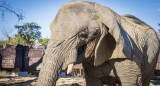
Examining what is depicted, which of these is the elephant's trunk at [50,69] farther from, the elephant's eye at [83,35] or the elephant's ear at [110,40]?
the elephant's ear at [110,40]

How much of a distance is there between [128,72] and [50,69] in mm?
1064

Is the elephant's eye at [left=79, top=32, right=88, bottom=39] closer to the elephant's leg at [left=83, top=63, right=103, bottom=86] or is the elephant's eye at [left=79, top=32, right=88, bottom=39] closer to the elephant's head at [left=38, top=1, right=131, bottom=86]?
the elephant's head at [left=38, top=1, right=131, bottom=86]

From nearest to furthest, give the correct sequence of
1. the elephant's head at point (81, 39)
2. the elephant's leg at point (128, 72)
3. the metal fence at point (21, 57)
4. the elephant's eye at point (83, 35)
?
1. the elephant's head at point (81, 39)
2. the elephant's eye at point (83, 35)
3. the elephant's leg at point (128, 72)
4. the metal fence at point (21, 57)

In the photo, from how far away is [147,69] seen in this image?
287 centimetres

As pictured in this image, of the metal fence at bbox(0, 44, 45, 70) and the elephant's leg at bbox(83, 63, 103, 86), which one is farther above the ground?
the elephant's leg at bbox(83, 63, 103, 86)

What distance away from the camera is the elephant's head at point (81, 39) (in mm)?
1779

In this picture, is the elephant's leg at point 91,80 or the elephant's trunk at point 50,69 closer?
the elephant's trunk at point 50,69

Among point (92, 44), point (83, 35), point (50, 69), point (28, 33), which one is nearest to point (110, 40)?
point (92, 44)

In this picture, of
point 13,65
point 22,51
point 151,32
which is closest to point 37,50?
point 22,51

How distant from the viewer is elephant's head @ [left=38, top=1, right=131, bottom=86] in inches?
70.1

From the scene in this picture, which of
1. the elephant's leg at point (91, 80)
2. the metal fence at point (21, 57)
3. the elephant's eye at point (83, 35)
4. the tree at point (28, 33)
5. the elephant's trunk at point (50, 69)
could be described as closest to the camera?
the elephant's trunk at point (50, 69)

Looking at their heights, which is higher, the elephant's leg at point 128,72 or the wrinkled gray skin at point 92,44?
the wrinkled gray skin at point 92,44

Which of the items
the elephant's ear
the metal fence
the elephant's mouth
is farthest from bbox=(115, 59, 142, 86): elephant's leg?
the metal fence

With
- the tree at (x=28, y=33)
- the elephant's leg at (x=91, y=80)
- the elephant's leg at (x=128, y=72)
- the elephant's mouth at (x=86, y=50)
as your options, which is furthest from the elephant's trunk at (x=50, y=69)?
the tree at (x=28, y=33)
